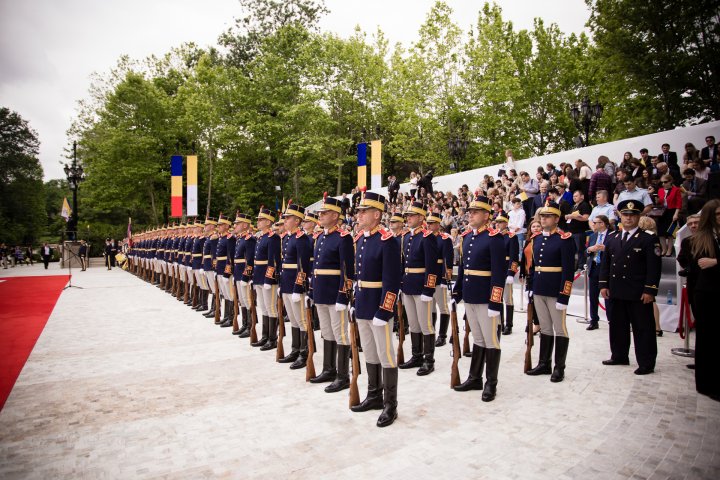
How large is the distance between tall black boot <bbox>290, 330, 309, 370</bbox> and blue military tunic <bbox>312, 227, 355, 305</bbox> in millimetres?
1289

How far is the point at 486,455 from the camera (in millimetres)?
3926

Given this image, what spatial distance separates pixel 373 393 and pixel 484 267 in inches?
83.1

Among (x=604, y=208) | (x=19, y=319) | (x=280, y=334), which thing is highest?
(x=604, y=208)

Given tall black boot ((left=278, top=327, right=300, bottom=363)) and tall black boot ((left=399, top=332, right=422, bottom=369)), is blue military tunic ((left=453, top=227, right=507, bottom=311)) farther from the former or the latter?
tall black boot ((left=278, top=327, right=300, bottom=363))

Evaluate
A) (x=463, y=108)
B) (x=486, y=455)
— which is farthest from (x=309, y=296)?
(x=463, y=108)

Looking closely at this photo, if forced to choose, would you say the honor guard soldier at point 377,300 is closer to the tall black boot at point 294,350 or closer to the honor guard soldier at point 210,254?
the tall black boot at point 294,350

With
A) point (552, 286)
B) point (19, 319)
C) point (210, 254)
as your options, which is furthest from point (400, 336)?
point (19, 319)

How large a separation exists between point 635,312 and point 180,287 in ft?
43.4

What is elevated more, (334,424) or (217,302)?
(217,302)

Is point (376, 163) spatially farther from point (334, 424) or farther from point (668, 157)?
point (334, 424)

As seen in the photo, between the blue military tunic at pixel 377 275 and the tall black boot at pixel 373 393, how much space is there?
0.63m

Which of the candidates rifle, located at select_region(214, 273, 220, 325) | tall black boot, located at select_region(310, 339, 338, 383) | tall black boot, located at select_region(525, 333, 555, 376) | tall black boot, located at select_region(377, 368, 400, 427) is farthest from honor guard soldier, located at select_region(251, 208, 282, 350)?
tall black boot, located at select_region(525, 333, 555, 376)

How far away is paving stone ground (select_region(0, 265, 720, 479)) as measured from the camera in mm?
3781

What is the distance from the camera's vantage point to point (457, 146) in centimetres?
2267
